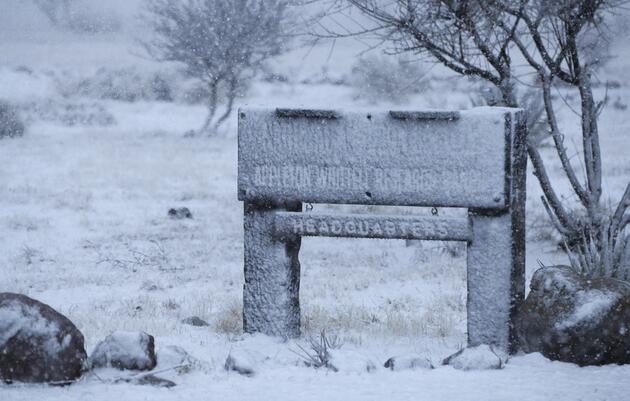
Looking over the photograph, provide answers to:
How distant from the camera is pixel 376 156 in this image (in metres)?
4.65

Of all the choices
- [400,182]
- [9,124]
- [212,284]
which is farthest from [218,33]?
[400,182]

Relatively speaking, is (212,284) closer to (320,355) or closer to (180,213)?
(320,355)

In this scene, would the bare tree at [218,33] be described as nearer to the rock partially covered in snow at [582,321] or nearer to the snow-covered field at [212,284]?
the snow-covered field at [212,284]

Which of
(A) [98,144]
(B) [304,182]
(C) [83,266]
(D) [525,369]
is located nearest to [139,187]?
(C) [83,266]

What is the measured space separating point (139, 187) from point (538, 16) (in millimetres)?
8729

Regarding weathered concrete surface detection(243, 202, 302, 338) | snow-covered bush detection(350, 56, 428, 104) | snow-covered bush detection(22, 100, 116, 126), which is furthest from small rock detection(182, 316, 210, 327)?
snow-covered bush detection(350, 56, 428, 104)

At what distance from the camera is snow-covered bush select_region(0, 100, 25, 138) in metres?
21.8

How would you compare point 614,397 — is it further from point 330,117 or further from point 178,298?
point 178,298

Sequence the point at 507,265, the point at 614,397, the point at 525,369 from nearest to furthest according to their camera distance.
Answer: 1. the point at 614,397
2. the point at 525,369
3. the point at 507,265

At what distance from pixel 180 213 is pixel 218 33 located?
14.2 meters

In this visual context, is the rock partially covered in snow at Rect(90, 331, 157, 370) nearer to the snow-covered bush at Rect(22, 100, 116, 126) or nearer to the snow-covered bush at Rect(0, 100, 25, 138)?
the snow-covered bush at Rect(0, 100, 25, 138)

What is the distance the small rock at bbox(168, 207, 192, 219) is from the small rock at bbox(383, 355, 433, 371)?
7.52 meters

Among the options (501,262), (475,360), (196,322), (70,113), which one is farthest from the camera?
(70,113)

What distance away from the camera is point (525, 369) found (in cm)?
416
